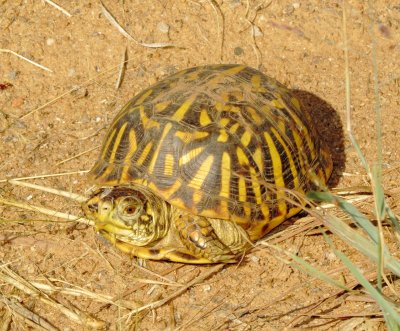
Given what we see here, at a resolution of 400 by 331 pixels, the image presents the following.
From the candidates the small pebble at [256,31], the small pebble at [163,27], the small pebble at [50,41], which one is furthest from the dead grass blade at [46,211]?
the small pebble at [256,31]

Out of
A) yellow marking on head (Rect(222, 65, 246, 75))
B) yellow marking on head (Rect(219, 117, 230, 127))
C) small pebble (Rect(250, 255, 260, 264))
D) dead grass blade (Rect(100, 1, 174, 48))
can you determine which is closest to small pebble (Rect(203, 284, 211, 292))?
small pebble (Rect(250, 255, 260, 264))

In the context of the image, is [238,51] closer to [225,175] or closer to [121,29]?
[121,29]

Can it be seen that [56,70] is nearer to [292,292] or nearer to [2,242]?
[2,242]

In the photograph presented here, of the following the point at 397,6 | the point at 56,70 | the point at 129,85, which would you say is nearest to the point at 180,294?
the point at 129,85

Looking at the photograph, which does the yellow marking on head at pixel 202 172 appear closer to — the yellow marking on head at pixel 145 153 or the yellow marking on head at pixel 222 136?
A: the yellow marking on head at pixel 222 136

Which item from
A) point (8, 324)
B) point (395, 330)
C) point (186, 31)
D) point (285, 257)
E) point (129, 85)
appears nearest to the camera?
point (395, 330)

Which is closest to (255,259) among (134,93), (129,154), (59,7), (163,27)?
(129,154)
